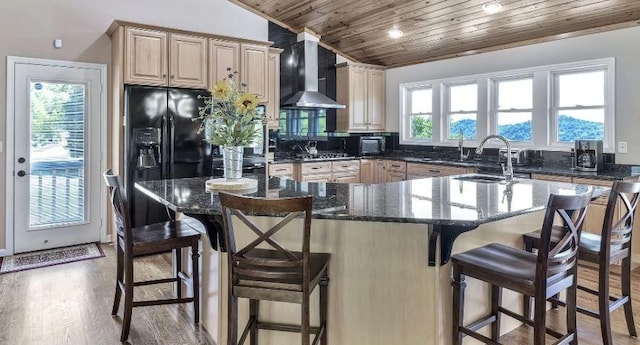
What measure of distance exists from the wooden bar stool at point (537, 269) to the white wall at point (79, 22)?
14.4 feet

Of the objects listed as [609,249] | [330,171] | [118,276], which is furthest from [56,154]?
[609,249]

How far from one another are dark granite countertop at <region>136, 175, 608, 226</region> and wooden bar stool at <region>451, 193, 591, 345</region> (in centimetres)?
22

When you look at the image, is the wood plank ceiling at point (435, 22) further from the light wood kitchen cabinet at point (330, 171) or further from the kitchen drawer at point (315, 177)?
the kitchen drawer at point (315, 177)

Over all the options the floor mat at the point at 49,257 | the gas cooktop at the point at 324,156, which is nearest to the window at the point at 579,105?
the gas cooktop at the point at 324,156

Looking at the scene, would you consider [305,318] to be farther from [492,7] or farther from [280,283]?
[492,7]

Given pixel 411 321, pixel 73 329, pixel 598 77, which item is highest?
pixel 598 77

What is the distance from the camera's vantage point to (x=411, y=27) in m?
5.53

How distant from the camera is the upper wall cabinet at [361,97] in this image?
6617mm

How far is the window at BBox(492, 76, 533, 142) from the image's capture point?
17.5 ft

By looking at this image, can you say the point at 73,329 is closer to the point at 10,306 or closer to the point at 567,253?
the point at 10,306

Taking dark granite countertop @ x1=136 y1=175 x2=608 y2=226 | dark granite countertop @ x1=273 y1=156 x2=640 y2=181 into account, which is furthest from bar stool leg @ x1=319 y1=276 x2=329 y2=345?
dark granite countertop @ x1=273 y1=156 x2=640 y2=181

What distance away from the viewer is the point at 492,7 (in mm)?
4574

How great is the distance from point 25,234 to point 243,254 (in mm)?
3692

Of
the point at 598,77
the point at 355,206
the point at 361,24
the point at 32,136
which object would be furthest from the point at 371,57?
the point at 355,206
